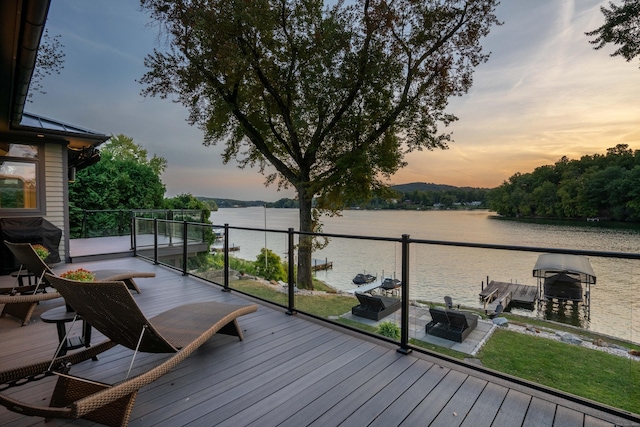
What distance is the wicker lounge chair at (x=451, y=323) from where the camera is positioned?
3.51 m

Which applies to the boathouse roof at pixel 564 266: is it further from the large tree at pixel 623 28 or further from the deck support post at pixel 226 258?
the large tree at pixel 623 28

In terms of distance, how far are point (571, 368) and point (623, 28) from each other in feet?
28.4

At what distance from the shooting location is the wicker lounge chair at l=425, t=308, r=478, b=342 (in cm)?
351

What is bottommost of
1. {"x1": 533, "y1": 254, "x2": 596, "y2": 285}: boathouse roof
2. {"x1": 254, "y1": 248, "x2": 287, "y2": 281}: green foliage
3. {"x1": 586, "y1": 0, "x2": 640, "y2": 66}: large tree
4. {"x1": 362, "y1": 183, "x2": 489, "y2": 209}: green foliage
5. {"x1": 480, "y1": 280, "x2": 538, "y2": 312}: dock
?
{"x1": 254, "y1": 248, "x2": 287, "y2": 281}: green foliage

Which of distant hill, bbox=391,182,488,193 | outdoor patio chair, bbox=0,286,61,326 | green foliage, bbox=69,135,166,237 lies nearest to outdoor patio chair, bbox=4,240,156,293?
outdoor patio chair, bbox=0,286,61,326

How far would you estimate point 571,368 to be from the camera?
254 centimetres

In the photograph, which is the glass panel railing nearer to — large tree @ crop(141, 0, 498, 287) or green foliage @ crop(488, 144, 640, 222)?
large tree @ crop(141, 0, 498, 287)

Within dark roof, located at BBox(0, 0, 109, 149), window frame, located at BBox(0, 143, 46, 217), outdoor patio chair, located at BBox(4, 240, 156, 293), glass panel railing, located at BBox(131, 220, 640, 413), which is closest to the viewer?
glass panel railing, located at BBox(131, 220, 640, 413)

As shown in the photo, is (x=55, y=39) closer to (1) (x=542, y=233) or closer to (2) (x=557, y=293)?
(2) (x=557, y=293)

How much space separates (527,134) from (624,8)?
1380cm

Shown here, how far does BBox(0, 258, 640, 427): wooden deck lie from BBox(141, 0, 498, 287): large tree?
7.67 metres

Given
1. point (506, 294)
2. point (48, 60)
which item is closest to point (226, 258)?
point (506, 294)

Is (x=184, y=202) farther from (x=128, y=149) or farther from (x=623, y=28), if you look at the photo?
(x=128, y=149)

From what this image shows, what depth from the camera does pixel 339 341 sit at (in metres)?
3.16
